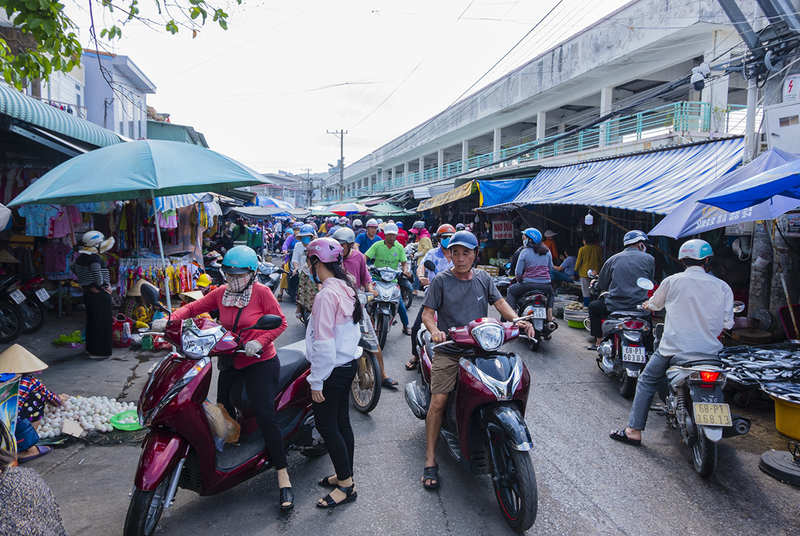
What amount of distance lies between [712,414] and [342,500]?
2.67 m

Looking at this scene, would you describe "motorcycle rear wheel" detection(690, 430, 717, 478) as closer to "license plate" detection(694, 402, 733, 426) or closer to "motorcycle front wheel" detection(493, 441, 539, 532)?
"license plate" detection(694, 402, 733, 426)

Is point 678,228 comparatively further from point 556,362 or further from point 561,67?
point 561,67

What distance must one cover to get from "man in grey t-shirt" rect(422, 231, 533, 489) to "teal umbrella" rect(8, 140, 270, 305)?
8.66 feet

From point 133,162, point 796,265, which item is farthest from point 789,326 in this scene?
point 133,162

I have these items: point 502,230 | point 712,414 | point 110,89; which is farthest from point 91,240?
point 110,89

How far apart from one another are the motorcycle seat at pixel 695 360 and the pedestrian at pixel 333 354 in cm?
261

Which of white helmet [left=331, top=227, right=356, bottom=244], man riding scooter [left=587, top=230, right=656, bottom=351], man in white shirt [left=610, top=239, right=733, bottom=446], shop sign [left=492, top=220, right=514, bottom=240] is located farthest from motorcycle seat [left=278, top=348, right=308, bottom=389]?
shop sign [left=492, top=220, right=514, bottom=240]

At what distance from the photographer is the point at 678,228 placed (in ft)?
19.2

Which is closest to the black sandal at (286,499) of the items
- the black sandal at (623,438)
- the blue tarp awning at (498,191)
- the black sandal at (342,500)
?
the black sandal at (342,500)

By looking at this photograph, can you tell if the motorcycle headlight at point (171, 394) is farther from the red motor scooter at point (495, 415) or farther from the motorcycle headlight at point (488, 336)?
the motorcycle headlight at point (488, 336)

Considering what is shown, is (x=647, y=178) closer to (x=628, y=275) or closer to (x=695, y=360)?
(x=628, y=275)

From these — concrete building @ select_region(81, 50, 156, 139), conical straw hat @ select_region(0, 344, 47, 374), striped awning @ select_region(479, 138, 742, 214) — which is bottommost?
conical straw hat @ select_region(0, 344, 47, 374)

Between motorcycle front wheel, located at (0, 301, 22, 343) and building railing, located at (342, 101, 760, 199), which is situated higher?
building railing, located at (342, 101, 760, 199)

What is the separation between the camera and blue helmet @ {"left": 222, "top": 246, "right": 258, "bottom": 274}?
10.9ft
